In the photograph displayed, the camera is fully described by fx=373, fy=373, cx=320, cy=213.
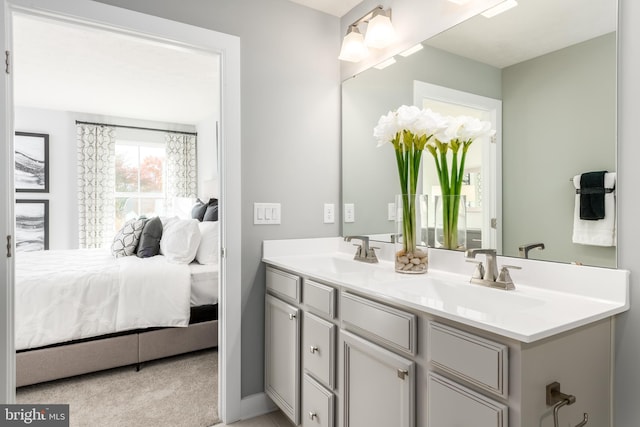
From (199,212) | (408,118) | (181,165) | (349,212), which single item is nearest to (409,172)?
(408,118)

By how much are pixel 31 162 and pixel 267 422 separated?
470 centimetres

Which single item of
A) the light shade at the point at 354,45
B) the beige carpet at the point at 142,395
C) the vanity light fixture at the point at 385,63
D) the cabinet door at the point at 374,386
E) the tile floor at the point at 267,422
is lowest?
the beige carpet at the point at 142,395

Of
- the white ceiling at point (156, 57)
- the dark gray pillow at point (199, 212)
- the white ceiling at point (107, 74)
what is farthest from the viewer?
the dark gray pillow at point (199, 212)

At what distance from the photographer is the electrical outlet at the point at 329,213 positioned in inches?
94.1

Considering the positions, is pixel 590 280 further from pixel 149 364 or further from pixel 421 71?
pixel 149 364

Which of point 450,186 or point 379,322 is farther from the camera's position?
point 450,186

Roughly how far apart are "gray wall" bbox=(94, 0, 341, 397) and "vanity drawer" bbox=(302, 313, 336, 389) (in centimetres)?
51

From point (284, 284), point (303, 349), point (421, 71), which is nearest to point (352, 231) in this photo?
point (284, 284)

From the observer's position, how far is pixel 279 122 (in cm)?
221

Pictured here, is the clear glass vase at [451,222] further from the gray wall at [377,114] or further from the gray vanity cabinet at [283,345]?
the gray vanity cabinet at [283,345]

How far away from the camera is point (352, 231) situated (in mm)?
2369

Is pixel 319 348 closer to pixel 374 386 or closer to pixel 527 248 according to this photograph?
pixel 374 386

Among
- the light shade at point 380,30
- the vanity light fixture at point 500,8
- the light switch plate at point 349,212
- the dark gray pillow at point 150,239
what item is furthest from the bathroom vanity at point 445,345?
the dark gray pillow at point 150,239

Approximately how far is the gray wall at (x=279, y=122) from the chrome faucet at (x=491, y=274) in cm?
109
